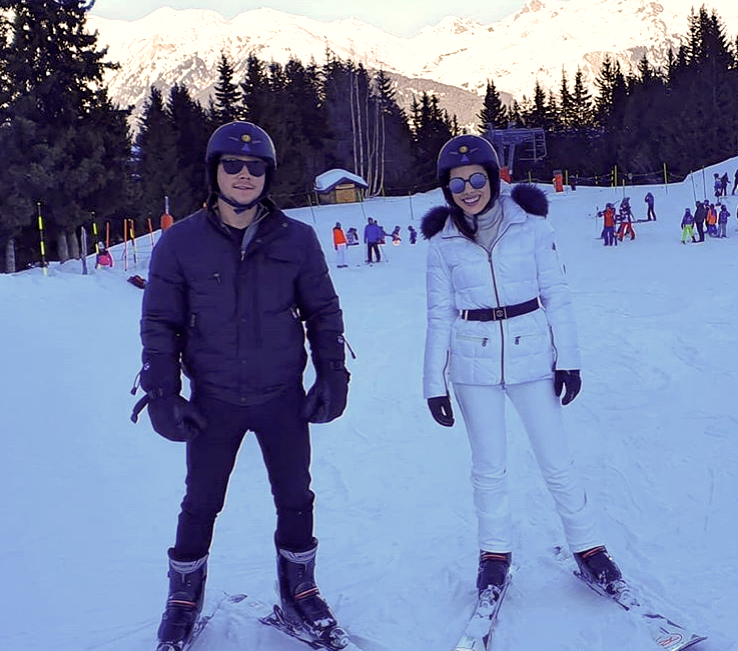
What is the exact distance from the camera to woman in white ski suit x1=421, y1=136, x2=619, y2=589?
316 centimetres

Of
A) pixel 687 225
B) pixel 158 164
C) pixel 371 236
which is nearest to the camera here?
pixel 687 225

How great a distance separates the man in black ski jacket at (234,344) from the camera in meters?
2.73

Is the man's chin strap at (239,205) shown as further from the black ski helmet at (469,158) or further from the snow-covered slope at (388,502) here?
the snow-covered slope at (388,502)

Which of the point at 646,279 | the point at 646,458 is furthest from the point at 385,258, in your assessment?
the point at 646,458

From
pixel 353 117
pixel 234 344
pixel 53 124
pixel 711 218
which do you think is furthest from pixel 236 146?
pixel 353 117

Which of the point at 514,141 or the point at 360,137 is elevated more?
the point at 360,137

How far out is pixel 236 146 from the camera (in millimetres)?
2809

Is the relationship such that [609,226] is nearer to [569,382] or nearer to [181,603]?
[569,382]

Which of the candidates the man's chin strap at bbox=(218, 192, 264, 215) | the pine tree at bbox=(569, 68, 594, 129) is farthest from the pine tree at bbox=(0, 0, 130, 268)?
the pine tree at bbox=(569, 68, 594, 129)

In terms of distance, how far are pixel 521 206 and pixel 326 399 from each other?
49.4 inches

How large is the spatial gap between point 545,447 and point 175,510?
2719 mm

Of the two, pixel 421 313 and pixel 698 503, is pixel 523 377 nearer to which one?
pixel 698 503

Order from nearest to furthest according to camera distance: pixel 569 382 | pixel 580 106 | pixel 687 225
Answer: pixel 569 382 < pixel 687 225 < pixel 580 106

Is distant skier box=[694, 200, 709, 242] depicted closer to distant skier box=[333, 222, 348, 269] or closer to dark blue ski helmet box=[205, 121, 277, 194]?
distant skier box=[333, 222, 348, 269]
